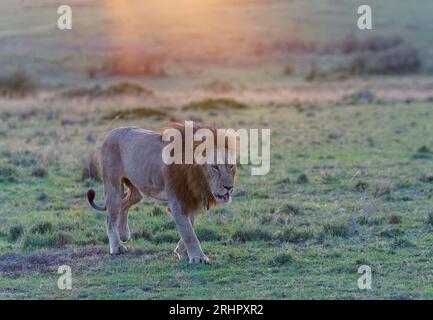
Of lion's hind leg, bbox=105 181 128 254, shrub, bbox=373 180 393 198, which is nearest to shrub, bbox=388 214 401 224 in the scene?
shrub, bbox=373 180 393 198

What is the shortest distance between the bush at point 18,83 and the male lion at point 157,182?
102ft

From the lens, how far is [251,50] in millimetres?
66812

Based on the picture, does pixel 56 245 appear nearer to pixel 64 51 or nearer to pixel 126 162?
pixel 126 162

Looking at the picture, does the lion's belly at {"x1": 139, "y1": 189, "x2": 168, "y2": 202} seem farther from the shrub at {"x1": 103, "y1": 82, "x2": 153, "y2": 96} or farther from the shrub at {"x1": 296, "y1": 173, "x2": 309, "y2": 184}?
the shrub at {"x1": 103, "y1": 82, "x2": 153, "y2": 96}

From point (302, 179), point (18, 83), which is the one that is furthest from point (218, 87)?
point (302, 179)

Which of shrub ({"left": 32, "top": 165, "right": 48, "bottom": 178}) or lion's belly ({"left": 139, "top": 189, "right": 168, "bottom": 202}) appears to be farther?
shrub ({"left": 32, "top": 165, "right": 48, "bottom": 178})

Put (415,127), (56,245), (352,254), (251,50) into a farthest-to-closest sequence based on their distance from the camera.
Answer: (251,50), (415,127), (56,245), (352,254)

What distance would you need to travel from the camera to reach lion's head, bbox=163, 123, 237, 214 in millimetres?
9828

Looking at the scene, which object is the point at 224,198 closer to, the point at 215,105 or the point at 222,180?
the point at 222,180

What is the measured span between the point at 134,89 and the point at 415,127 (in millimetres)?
16268

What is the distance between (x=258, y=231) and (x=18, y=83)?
110 feet

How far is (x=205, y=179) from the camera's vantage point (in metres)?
10.1

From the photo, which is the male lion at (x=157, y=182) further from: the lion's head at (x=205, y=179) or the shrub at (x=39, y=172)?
the shrub at (x=39, y=172)
